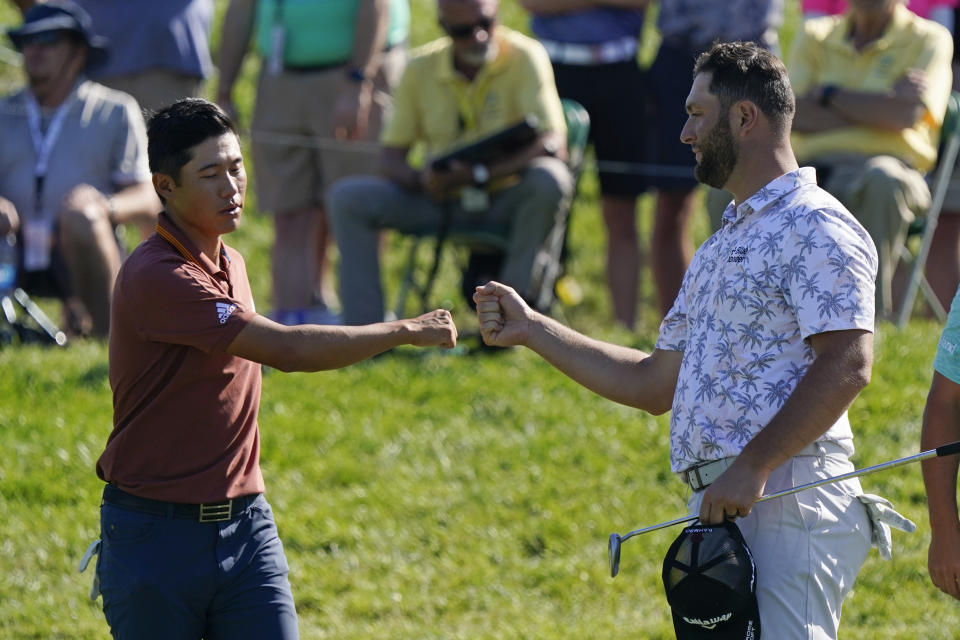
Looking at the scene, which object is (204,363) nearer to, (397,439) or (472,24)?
(397,439)

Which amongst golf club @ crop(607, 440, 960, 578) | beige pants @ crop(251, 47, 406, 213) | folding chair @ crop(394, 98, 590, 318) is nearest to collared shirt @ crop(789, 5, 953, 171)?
folding chair @ crop(394, 98, 590, 318)

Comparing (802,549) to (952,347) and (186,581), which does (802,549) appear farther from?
(186,581)

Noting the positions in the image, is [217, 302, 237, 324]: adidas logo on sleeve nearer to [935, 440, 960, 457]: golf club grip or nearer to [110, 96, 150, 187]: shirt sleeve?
[935, 440, 960, 457]: golf club grip

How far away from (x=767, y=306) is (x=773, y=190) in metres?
0.31

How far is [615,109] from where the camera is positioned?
933 centimetres

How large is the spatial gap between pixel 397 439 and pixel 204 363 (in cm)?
330

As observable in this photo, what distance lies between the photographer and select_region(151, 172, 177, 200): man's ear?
4289 mm

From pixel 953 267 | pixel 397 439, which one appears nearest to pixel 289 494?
pixel 397 439

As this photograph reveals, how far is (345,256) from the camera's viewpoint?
8.59m

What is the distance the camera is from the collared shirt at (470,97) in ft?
28.0

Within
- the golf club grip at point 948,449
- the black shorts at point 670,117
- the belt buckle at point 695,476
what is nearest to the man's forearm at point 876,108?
the black shorts at point 670,117

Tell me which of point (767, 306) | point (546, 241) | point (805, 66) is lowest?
point (546, 241)

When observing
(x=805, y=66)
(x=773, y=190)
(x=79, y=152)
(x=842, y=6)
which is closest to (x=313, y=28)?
(x=79, y=152)

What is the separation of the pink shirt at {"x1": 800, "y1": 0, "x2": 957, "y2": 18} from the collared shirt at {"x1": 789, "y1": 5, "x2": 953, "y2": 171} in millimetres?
787
